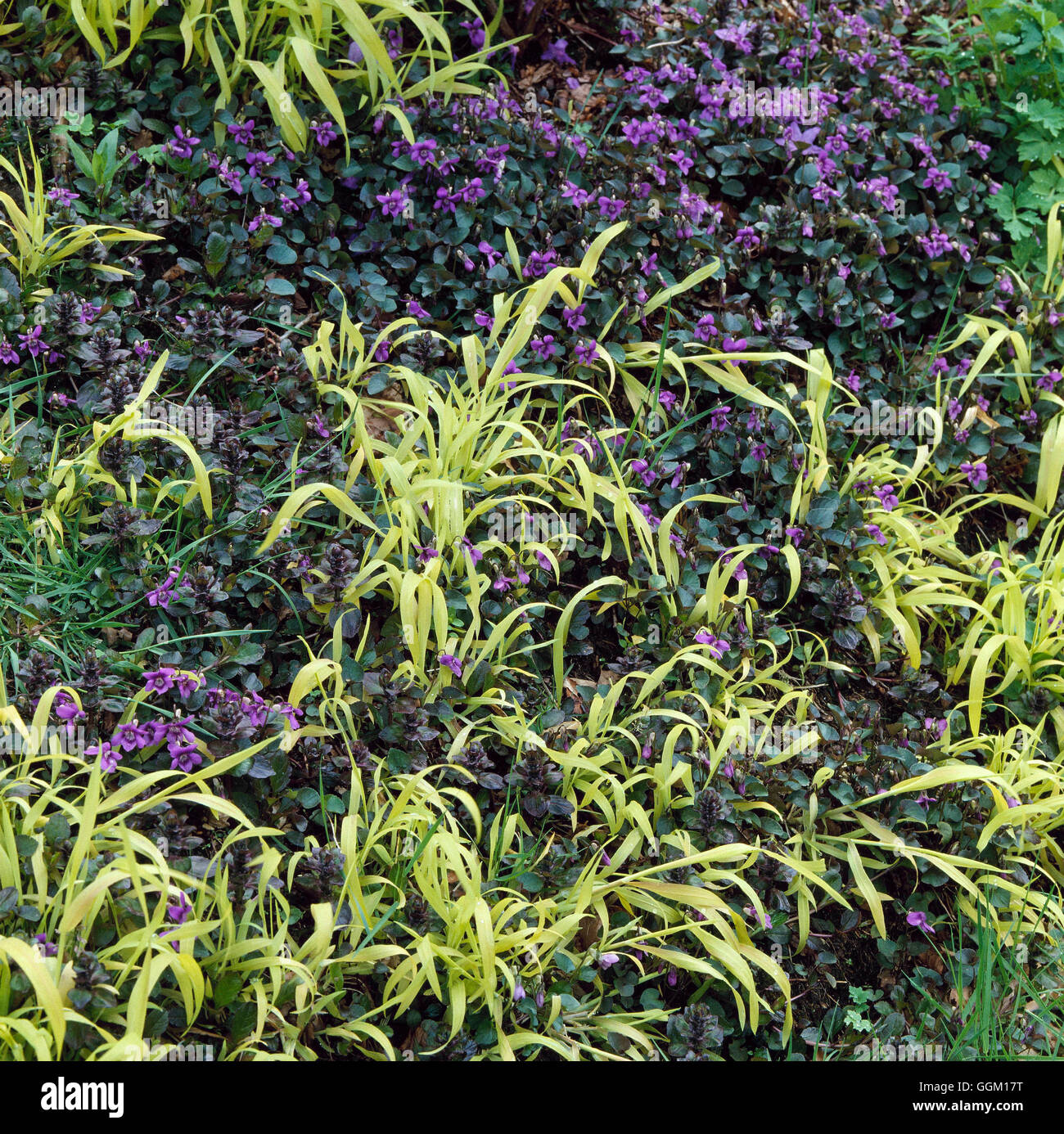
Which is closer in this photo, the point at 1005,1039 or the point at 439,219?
the point at 1005,1039

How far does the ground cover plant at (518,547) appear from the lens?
2270 mm

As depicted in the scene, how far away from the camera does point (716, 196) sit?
3.70 meters

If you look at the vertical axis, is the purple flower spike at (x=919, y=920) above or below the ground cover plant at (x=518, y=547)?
below

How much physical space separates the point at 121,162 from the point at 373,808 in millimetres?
2061

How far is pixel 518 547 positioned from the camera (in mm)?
2867

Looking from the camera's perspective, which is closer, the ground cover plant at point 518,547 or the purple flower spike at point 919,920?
the ground cover plant at point 518,547

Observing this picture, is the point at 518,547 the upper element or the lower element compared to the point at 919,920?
upper

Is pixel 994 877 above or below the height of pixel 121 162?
below

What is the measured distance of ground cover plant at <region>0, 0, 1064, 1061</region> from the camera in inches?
89.4

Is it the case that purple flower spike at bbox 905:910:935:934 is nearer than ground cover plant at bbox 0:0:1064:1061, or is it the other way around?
ground cover plant at bbox 0:0:1064:1061

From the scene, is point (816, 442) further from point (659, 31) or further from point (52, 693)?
point (52, 693)

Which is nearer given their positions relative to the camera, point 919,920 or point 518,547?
point 919,920

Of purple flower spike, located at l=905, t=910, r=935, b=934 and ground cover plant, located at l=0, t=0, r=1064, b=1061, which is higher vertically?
ground cover plant, located at l=0, t=0, r=1064, b=1061

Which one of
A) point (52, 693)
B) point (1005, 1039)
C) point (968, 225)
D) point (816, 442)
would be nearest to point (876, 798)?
point (1005, 1039)
